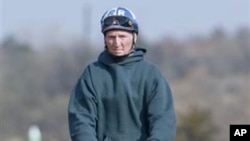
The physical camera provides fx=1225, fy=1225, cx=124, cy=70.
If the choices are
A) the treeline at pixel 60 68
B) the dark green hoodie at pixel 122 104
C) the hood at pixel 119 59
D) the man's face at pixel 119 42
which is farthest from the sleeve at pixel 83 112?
the treeline at pixel 60 68

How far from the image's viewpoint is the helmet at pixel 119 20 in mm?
8148

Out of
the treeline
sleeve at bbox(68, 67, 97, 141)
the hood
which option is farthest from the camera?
the treeline

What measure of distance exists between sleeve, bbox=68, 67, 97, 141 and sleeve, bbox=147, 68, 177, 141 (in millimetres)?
374

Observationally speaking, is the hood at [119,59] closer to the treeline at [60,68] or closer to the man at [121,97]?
the man at [121,97]

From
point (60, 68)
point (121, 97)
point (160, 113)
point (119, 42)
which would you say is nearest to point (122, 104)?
point (121, 97)

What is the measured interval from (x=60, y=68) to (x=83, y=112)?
67.8 meters

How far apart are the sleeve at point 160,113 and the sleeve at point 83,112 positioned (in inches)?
14.7

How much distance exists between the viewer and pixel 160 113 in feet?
26.7

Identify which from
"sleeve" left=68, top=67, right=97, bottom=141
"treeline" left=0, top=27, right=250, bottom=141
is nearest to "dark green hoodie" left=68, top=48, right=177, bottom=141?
"sleeve" left=68, top=67, right=97, bottom=141

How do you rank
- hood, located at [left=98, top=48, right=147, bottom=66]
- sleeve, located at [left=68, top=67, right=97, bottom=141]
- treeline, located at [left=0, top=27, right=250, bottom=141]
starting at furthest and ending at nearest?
treeline, located at [left=0, top=27, right=250, bottom=141] < hood, located at [left=98, top=48, right=147, bottom=66] < sleeve, located at [left=68, top=67, right=97, bottom=141]

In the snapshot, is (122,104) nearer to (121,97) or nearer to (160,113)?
(121,97)

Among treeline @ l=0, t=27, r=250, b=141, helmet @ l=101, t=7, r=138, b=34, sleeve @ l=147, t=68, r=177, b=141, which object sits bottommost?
treeline @ l=0, t=27, r=250, b=141

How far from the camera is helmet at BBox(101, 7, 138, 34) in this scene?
8.15 meters

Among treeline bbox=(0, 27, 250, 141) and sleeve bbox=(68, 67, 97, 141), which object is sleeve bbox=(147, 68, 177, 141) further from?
treeline bbox=(0, 27, 250, 141)
